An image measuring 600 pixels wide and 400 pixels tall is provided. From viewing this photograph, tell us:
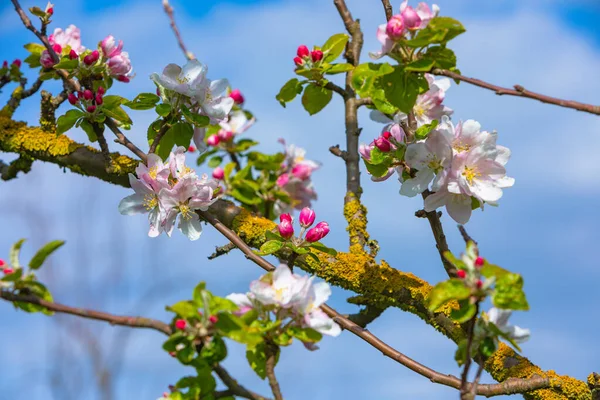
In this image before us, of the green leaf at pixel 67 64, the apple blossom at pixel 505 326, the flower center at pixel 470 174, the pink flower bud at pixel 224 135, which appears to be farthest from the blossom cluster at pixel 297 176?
the apple blossom at pixel 505 326

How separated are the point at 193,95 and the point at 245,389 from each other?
114cm

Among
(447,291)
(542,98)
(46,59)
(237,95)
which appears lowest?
(447,291)


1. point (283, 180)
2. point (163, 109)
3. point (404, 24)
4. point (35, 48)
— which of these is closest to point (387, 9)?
point (404, 24)

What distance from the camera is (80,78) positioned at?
8.57ft

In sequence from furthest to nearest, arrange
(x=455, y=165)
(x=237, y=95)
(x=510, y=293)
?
(x=237, y=95)
(x=455, y=165)
(x=510, y=293)

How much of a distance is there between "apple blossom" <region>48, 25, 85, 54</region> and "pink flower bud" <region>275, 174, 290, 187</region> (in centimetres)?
126

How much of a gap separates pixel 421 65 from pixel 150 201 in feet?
3.25

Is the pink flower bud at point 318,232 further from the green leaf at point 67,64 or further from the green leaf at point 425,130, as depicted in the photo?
the green leaf at point 67,64

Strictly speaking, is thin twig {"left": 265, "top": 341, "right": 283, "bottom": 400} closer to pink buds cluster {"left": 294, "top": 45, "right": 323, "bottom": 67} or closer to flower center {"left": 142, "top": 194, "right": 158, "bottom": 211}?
flower center {"left": 142, "top": 194, "right": 158, "bottom": 211}

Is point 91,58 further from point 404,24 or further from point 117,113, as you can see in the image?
point 404,24

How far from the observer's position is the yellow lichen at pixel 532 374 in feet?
7.71

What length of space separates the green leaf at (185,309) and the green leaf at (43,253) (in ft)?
0.79

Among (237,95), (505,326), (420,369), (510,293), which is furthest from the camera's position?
(237,95)

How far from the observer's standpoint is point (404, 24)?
1.82 meters
